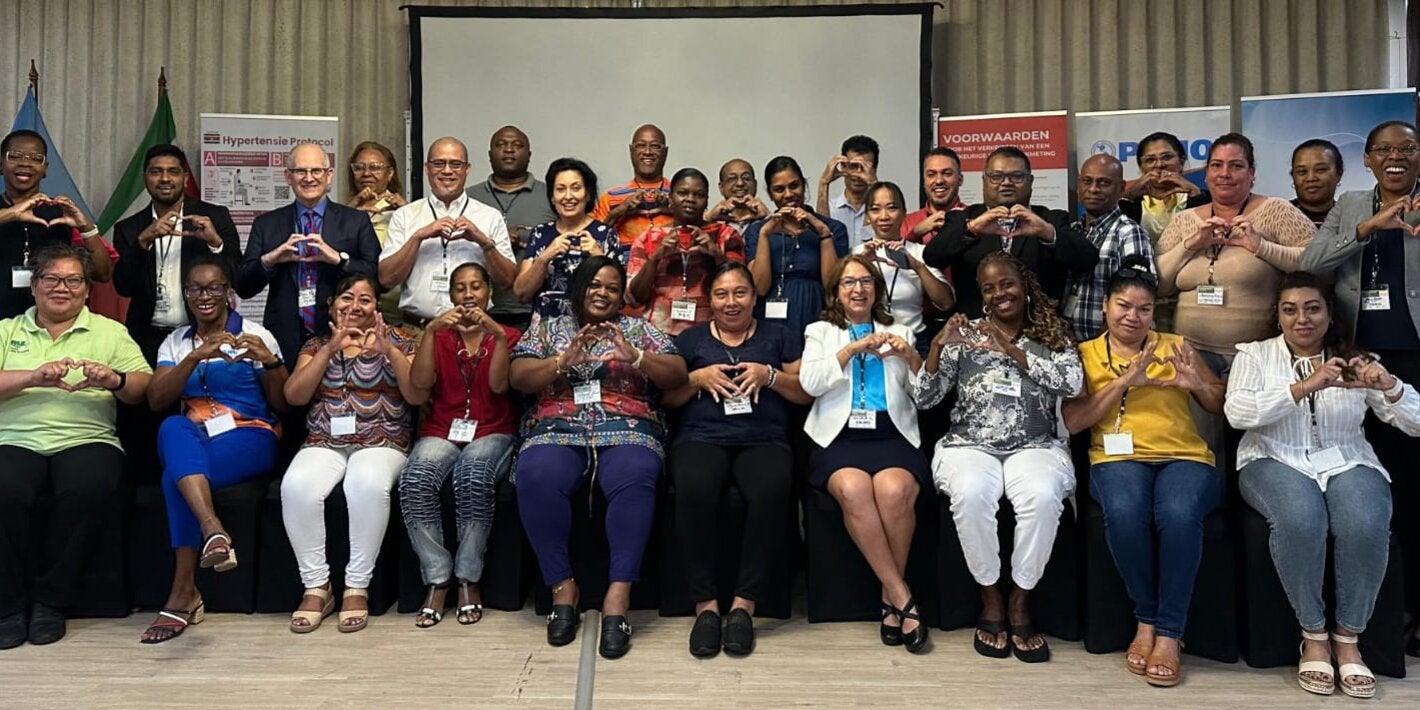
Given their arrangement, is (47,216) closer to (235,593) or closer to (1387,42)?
(235,593)

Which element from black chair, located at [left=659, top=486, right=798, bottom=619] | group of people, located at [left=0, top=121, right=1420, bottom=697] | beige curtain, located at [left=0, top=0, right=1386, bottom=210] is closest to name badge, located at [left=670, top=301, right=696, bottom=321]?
group of people, located at [left=0, top=121, right=1420, bottom=697]

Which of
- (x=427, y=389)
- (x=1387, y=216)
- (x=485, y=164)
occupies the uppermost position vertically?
(x=485, y=164)

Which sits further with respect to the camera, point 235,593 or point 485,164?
point 485,164

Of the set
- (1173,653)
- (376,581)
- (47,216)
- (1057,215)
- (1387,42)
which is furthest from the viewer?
(1387,42)

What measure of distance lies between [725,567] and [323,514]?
4.56 ft

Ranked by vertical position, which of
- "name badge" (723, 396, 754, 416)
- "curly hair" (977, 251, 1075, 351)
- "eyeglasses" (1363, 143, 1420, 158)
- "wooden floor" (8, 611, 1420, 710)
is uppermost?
"eyeglasses" (1363, 143, 1420, 158)

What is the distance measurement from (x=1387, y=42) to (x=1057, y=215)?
395cm

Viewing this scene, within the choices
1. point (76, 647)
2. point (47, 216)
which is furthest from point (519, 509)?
point (47, 216)

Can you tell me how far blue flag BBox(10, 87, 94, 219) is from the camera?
248 inches

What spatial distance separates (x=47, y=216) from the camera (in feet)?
14.6

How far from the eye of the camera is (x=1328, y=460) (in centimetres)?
331

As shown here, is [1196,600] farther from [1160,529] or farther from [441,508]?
[441,508]

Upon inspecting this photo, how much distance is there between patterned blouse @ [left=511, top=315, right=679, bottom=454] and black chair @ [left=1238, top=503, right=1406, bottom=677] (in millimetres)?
1915

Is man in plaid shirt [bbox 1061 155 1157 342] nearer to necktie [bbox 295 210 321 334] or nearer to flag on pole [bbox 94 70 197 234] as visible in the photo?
necktie [bbox 295 210 321 334]
